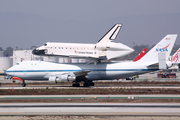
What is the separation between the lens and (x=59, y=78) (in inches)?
1677

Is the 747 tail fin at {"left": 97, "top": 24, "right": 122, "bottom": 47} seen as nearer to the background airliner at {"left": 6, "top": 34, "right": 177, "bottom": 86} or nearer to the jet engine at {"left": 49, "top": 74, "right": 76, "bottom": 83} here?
the background airliner at {"left": 6, "top": 34, "right": 177, "bottom": 86}

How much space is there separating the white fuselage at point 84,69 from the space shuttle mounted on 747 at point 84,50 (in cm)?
178

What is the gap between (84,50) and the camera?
146ft

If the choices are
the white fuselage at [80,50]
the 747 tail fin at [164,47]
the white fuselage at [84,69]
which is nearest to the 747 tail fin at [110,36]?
the white fuselage at [80,50]

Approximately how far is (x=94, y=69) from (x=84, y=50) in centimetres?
384

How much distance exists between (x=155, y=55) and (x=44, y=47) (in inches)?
769

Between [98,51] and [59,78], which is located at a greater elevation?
[98,51]

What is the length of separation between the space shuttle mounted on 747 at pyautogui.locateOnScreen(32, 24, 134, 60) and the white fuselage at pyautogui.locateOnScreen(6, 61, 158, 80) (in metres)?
1.78

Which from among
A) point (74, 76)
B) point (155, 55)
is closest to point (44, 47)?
point (74, 76)

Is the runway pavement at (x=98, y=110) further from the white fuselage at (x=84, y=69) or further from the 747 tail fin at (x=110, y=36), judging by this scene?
the 747 tail fin at (x=110, y=36)

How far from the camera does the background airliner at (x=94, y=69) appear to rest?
4269cm

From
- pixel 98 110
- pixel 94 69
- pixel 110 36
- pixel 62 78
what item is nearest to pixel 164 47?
pixel 110 36

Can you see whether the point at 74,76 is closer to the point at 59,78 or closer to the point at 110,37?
the point at 59,78

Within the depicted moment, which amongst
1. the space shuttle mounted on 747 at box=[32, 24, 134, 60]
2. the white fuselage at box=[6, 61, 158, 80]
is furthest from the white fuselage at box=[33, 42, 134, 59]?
the white fuselage at box=[6, 61, 158, 80]
